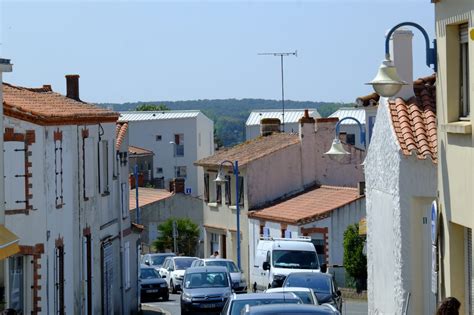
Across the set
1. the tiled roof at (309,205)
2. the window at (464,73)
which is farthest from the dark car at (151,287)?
the window at (464,73)

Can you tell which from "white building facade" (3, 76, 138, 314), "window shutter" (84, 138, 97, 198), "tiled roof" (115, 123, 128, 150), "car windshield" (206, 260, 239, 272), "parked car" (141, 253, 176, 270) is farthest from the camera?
"parked car" (141, 253, 176, 270)

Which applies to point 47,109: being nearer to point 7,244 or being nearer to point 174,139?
point 7,244

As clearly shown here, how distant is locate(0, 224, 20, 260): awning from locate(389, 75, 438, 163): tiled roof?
780 centimetres

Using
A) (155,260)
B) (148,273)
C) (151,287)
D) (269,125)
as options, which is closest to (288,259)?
(151,287)

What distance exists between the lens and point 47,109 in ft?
103

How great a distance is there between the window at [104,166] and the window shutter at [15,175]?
7.07m

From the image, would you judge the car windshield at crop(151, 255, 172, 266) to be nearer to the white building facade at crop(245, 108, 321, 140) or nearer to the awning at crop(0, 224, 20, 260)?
the awning at crop(0, 224, 20, 260)

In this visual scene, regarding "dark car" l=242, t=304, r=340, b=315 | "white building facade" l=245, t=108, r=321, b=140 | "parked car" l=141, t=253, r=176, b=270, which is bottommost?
"parked car" l=141, t=253, r=176, b=270

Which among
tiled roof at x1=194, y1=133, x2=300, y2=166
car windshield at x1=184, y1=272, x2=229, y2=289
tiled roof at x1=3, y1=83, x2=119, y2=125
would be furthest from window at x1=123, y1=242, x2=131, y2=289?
tiled roof at x1=194, y1=133, x2=300, y2=166

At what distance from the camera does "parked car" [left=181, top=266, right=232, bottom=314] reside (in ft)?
120

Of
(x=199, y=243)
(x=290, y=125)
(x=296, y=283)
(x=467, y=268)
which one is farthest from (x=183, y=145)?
(x=467, y=268)

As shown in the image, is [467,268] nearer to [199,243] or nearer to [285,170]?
[285,170]

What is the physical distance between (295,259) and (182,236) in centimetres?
3003

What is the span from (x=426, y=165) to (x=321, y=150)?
3743 cm
